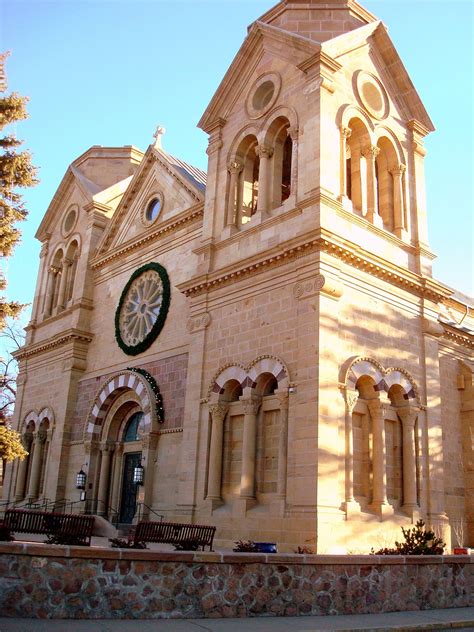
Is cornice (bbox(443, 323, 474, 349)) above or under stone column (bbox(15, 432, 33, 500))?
above

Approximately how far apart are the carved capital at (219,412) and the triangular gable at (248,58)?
1085 centimetres

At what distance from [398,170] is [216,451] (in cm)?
1166

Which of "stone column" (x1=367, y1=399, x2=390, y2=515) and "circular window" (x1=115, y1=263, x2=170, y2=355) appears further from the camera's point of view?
"circular window" (x1=115, y1=263, x2=170, y2=355)

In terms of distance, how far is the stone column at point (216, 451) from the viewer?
19.4 m

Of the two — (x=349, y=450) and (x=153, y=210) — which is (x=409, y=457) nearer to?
(x=349, y=450)

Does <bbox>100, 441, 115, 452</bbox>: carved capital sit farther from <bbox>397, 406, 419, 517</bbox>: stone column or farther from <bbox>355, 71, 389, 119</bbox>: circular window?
<bbox>355, 71, 389, 119</bbox>: circular window

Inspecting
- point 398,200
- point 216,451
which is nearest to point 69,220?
point 398,200

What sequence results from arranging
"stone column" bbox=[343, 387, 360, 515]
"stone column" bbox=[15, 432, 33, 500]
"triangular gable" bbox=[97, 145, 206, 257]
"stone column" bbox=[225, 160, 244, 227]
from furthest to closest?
"stone column" bbox=[15, 432, 33, 500] → "triangular gable" bbox=[97, 145, 206, 257] → "stone column" bbox=[225, 160, 244, 227] → "stone column" bbox=[343, 387, 360, 515]

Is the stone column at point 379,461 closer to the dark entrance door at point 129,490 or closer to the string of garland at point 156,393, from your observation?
the string of garland at point 156,393

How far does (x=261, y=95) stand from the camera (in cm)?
2319

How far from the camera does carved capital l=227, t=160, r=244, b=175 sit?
23172 millimetres

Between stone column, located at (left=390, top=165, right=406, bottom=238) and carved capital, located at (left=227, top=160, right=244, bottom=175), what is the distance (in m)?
5.36

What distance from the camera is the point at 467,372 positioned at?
2467 cm

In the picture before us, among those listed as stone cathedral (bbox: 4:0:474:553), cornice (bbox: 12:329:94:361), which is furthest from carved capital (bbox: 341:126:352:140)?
cornice (bbox: 12:329:94:361)
